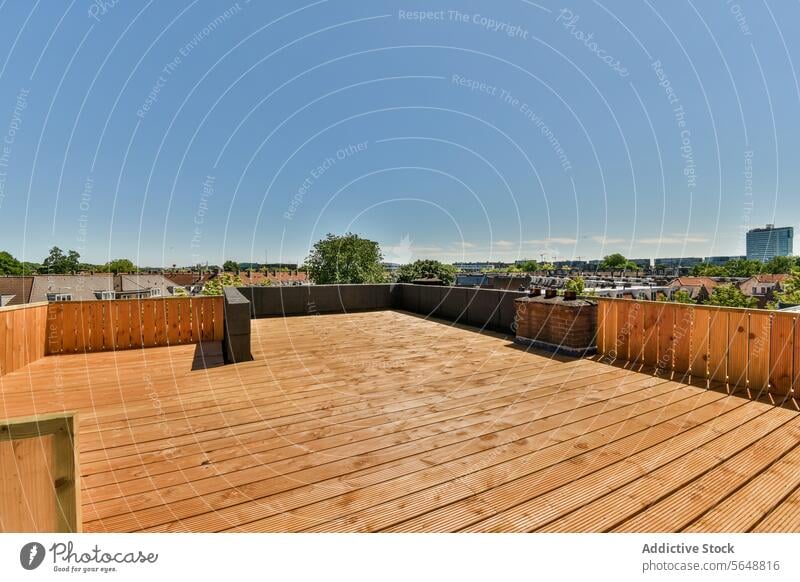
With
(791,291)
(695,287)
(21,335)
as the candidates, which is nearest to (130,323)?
(21,335)

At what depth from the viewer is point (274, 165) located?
35.0 feet

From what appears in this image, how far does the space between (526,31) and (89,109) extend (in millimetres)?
7606

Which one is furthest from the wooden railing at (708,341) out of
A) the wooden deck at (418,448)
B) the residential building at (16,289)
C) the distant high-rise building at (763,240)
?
the residential building at (16,289)

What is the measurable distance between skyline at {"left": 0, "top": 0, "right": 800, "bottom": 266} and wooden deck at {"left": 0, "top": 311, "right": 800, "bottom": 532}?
2081 millimetres

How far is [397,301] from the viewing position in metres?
10.5

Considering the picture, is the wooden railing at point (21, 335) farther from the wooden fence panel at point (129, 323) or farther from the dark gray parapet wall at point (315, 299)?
the dark gray parapet wall at point (315, 299)

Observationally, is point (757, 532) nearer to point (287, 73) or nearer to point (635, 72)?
point (635, 72)

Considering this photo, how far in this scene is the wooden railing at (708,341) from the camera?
340 centimetres

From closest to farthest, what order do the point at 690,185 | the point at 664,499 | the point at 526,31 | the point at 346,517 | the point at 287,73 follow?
1. the point at 346,517
2. the point at 664,499
3. the point at 690,185
4. the point at 526,31
5. the point at 287,73

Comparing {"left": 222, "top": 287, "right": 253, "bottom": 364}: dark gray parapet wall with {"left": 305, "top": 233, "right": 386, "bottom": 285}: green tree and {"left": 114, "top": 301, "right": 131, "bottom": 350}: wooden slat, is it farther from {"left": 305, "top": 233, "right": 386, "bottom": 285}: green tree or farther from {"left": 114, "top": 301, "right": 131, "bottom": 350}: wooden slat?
{"left": 305, "top": 233, "right": 386, "bottom": 285}: green tree

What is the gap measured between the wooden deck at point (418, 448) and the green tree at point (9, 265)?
7279 cm

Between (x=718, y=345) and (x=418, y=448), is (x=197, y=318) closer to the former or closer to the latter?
(x=418, y=448)
